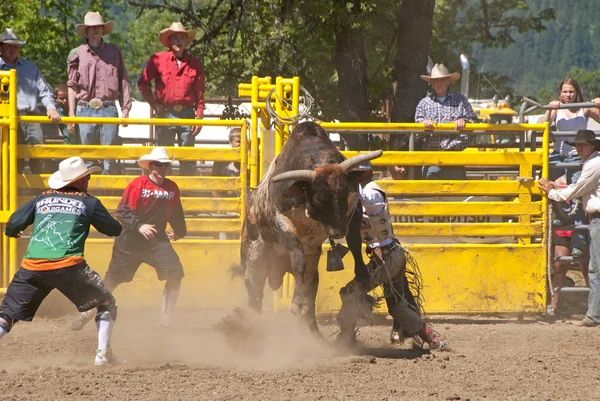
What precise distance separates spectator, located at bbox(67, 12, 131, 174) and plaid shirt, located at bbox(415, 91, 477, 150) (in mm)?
3279

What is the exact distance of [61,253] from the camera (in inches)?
268

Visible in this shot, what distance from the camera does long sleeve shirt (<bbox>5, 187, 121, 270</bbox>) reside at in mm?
6801

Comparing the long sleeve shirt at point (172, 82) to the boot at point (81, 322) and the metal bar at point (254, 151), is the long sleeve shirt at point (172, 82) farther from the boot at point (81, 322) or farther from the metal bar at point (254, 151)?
the boot at point (81, 322)

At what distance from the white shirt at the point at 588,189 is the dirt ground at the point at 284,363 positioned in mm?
1271

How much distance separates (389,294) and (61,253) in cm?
258

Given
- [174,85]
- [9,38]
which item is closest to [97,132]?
[174,85]

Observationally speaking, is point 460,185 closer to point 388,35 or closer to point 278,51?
point 278,51

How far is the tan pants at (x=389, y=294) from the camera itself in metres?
7.45

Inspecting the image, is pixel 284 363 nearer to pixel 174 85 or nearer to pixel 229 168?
pixel 174 85

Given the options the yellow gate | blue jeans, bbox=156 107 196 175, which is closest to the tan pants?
the yellow gate

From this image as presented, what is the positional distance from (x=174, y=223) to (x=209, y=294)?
1048 millimetres

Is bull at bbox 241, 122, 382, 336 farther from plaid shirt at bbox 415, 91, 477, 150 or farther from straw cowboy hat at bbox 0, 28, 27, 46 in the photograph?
straw cowboy hat at bbox 0, 28, 27, 46

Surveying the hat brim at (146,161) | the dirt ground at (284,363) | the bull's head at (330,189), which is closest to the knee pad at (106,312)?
the dirt ground at (284,363)

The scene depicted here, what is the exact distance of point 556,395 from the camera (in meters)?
5.92
